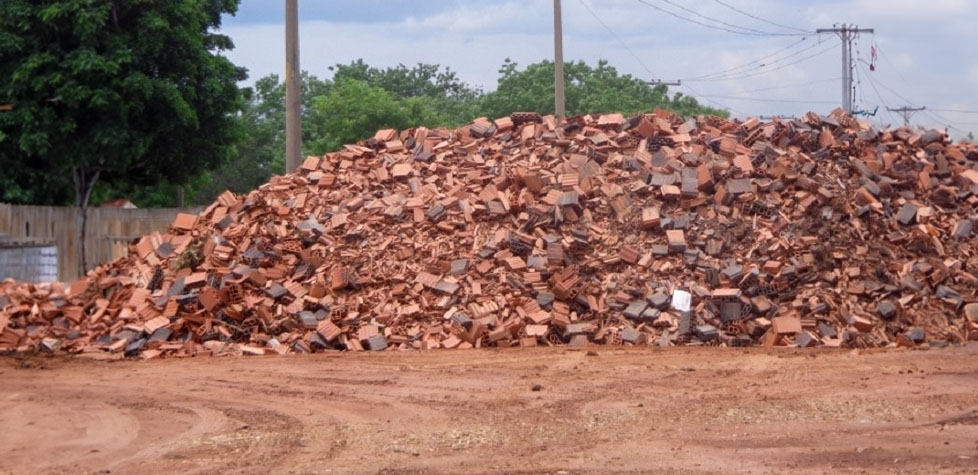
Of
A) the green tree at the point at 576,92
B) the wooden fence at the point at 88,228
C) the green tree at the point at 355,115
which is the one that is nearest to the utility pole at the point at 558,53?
the wooden fence at the point at 88,228

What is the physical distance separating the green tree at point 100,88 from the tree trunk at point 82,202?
0.11 feet

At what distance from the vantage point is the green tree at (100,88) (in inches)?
1032

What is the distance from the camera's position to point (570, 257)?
1602cm

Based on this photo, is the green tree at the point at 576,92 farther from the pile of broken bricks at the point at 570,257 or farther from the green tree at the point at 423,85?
the pile of broken bricks at the point at 570,257

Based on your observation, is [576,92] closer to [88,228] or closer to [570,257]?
[88,228]

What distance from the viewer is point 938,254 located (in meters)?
16.1

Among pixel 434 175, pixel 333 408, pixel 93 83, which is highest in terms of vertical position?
pixel 93 83

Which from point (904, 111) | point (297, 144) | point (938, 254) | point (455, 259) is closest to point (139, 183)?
point (297, 144)

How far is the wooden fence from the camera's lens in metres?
26.6

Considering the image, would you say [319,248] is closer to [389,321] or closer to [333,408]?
[389,321]

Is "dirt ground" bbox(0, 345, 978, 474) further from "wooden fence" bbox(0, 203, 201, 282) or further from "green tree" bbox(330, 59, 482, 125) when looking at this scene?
"green tree" bbox(330, 59, 482, 125)

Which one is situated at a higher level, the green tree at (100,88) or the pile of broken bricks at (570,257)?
the green tree at (100,88)

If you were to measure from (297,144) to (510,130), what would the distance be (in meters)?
3.43

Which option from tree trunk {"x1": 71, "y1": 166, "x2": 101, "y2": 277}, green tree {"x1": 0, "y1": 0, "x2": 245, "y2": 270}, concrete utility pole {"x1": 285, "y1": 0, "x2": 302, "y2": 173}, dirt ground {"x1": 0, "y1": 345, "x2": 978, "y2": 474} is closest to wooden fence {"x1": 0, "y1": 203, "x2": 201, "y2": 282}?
tree trunk {"x1": 71, "y1": 166, "x2": 101, "y2": 277}
